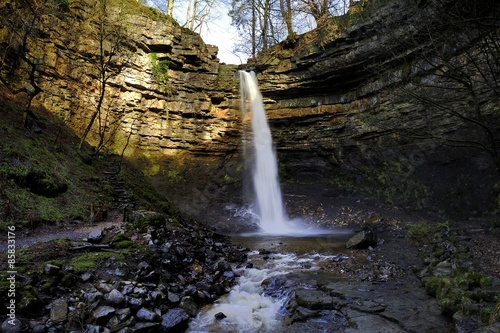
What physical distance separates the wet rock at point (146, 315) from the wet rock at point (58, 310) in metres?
0.94

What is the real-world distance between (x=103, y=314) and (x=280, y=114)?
53.8 ft

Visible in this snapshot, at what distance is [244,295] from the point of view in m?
6.03

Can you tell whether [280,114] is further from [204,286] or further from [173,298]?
[173,298]

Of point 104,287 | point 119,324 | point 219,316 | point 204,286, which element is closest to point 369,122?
point 204,286

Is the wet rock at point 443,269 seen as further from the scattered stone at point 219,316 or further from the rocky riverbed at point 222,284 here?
the scattered stone at point 219,316

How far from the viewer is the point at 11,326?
11.3 ft

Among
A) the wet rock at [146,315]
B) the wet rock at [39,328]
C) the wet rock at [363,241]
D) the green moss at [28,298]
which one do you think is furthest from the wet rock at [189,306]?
the wet rock at [363,241]

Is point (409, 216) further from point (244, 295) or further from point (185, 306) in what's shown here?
point (185, 306)

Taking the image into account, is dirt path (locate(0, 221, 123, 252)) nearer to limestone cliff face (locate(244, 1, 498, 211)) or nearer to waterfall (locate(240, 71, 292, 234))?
limestone cliff face (locate(244, 1, 498, 211))

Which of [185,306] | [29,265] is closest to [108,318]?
[185,306]

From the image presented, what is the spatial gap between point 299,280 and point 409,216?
9.69 metres

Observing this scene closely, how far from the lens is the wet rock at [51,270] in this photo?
446cm

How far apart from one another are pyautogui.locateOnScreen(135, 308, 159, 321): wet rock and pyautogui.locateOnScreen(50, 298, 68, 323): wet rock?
94cm

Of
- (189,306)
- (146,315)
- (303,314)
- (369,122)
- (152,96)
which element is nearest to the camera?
(146,315)
